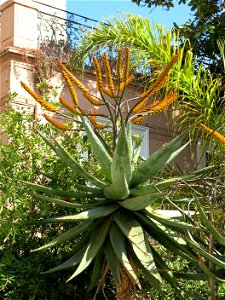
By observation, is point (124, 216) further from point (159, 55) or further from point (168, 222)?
point (159, 55)

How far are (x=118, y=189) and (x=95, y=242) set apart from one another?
50cm

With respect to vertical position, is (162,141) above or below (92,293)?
above

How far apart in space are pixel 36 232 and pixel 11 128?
1.13 m

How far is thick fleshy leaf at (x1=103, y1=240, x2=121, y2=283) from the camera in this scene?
559 centimetres

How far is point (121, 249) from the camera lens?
5594mm

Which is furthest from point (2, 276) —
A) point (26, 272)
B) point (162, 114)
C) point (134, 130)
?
point (162, 114)

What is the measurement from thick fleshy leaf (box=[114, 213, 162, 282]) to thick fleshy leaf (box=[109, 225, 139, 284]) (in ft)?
0.29

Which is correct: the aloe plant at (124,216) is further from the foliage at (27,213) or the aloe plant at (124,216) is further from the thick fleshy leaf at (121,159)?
the foliage at (27,213)

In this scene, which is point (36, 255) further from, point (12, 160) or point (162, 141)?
point (162, 141)

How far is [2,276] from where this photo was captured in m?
6.42

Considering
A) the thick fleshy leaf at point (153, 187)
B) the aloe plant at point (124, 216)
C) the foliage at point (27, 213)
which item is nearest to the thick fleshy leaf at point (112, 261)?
the aloe plant at point (124, 216)

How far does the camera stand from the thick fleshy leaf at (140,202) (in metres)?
5.50

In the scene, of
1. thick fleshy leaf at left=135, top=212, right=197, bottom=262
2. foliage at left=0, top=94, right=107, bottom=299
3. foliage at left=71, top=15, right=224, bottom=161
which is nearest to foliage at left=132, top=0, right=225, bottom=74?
foliage at left=71, top=15, right=224, bottom=161

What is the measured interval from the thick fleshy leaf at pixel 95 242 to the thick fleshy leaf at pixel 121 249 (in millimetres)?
67
